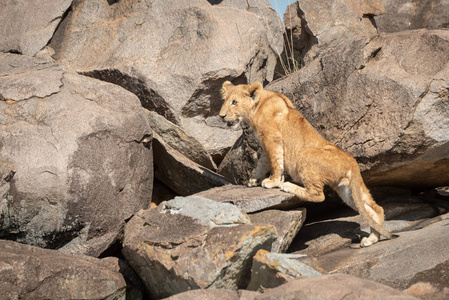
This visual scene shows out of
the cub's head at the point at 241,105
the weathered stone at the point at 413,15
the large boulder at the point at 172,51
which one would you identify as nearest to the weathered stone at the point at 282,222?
the cub's head at the point at 241,105

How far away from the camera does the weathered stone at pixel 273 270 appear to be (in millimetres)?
5904

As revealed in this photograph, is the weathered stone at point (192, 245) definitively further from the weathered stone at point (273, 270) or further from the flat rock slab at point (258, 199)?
the flat rock slab at point (258, 199)

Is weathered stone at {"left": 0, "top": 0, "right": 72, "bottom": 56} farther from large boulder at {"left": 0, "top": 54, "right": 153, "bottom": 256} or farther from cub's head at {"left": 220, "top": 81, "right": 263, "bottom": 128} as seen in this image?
cub's head at {"left": 220, "top": 81, "right": 263, "bottom": 128}

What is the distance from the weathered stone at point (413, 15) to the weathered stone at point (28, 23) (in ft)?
32.1

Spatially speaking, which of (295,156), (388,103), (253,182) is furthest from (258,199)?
(388,103)

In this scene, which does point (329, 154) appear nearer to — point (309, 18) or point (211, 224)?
point (211, 224)

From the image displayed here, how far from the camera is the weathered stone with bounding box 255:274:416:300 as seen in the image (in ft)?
15.2

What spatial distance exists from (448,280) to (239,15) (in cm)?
795

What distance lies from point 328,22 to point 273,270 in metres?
8.87

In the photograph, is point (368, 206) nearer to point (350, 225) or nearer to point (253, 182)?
point (350, 225)

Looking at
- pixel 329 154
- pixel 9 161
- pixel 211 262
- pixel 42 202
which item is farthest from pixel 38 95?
pixel 329 154

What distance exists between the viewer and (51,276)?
21.3 ft

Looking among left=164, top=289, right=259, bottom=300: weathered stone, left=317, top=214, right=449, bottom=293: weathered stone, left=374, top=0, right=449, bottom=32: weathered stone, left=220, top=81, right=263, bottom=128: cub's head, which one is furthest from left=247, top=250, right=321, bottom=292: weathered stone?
left=374, top=0, right=449, bottom=32: weathered stone

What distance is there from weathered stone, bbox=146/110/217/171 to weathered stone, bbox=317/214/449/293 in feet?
13.1
